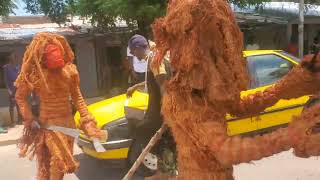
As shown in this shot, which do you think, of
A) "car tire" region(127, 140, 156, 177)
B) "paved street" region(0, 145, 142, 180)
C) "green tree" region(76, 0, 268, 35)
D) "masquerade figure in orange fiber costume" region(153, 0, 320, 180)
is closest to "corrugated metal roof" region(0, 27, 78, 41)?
"green tree" region(76, 0, 268, 35)

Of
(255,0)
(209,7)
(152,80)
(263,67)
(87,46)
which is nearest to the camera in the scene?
(209,7)

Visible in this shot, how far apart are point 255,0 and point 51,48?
360 inches

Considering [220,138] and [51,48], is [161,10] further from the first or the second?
[220,138]

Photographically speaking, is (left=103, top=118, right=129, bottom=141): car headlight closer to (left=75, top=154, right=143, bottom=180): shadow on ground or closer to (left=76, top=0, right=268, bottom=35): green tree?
(left=75, top=154, right=143, bottom=180): shadow on ground

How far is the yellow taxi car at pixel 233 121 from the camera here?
5.92 metres

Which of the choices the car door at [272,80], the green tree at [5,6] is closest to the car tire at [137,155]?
the car door at [272,80]

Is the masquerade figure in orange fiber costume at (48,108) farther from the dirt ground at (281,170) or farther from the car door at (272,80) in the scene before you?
the car door at (272,80)

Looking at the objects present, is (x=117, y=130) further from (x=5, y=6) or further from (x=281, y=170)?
(x=5, y=6)

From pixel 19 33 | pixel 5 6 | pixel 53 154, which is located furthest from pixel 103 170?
pixel 19 33

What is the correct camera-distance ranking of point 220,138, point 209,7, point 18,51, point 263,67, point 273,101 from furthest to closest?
1. point 18,51
2. point 263,67
3. point 273,101
4. point 209,7
5. point 220,138

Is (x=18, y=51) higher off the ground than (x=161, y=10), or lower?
lower

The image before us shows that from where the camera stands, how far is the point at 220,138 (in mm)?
2104

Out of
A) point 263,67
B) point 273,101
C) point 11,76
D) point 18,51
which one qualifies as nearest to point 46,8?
point 18,51

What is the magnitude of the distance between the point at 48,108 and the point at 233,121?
2.18m
